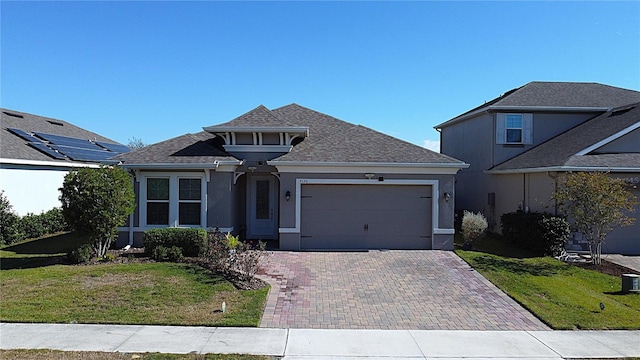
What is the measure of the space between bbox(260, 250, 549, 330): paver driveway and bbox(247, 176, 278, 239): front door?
2.88m

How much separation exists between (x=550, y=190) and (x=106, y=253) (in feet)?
49.9

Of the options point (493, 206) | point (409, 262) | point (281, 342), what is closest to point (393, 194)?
point (409, 262)

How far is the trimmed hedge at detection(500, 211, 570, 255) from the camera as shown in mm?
13711

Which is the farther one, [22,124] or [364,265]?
[22,124]

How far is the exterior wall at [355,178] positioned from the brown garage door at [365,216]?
33cm

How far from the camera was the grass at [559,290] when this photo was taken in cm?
838

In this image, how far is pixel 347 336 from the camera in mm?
7250

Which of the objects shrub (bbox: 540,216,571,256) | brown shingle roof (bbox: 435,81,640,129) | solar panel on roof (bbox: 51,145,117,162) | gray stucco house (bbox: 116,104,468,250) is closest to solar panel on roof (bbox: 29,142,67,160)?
solar panel on roof (bbox: 51,145,117,162)

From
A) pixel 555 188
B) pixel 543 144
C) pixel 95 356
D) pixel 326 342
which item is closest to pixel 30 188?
pixel 95 356

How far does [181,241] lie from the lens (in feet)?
41.1

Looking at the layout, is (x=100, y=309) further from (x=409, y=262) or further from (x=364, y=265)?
(x=409, y=262)

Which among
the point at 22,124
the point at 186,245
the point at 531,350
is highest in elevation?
the point at 22,124

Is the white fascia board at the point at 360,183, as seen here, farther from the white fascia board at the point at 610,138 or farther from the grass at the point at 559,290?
the white fascia board at the point at 610,138

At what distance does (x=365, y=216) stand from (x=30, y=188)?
566 inches
